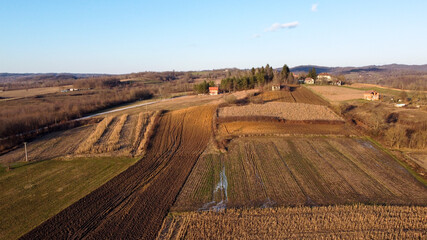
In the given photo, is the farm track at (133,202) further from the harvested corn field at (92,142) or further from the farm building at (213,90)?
the farm building at (213,90)

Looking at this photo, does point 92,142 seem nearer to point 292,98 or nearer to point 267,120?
point 267,120

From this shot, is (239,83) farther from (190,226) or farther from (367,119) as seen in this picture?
(190,226)

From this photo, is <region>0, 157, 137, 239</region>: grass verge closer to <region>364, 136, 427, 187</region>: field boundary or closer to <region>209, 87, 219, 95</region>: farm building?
<region>364, 136, 427, 187</region>: field boundary

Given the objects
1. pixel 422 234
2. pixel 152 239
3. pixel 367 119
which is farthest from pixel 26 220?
pixel 367 119

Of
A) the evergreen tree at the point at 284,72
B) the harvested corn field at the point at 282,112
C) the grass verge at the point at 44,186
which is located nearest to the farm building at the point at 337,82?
the evergreen tree at the point at 284,72

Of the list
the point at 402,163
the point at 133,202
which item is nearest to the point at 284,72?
the point at 402,163

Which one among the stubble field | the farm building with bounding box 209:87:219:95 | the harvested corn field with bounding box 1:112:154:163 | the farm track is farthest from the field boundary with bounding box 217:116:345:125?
the farm building with bounding box 209:87:219:95
